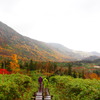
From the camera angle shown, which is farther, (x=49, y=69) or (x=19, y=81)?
(x=49, y=69)

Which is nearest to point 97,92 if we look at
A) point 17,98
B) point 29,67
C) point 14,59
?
point 17,98

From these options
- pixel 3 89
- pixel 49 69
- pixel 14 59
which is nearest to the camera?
pixel 3 89

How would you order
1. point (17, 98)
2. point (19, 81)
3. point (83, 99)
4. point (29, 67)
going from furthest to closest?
1. point (29, 67)
2. point (19, 81)
3. point (17, 98)
4. point (83, 99)

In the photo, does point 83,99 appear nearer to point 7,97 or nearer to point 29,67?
point 7,97

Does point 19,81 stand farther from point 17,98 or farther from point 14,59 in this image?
point 14,59

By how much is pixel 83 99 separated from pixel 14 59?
137 feet

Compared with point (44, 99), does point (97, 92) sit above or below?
above

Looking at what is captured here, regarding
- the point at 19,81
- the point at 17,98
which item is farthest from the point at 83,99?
the point at 19,81

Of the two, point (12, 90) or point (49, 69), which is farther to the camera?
point (49, 69)

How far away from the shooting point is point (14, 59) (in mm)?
47531

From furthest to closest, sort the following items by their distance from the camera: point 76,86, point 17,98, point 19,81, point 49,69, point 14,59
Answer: point 49,69
point 14,59
point 19,81
point 76,86
point 17,98

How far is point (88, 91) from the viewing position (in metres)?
10.4

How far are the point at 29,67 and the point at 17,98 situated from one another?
6289 centimetres

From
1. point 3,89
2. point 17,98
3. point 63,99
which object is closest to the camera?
point 3,89
